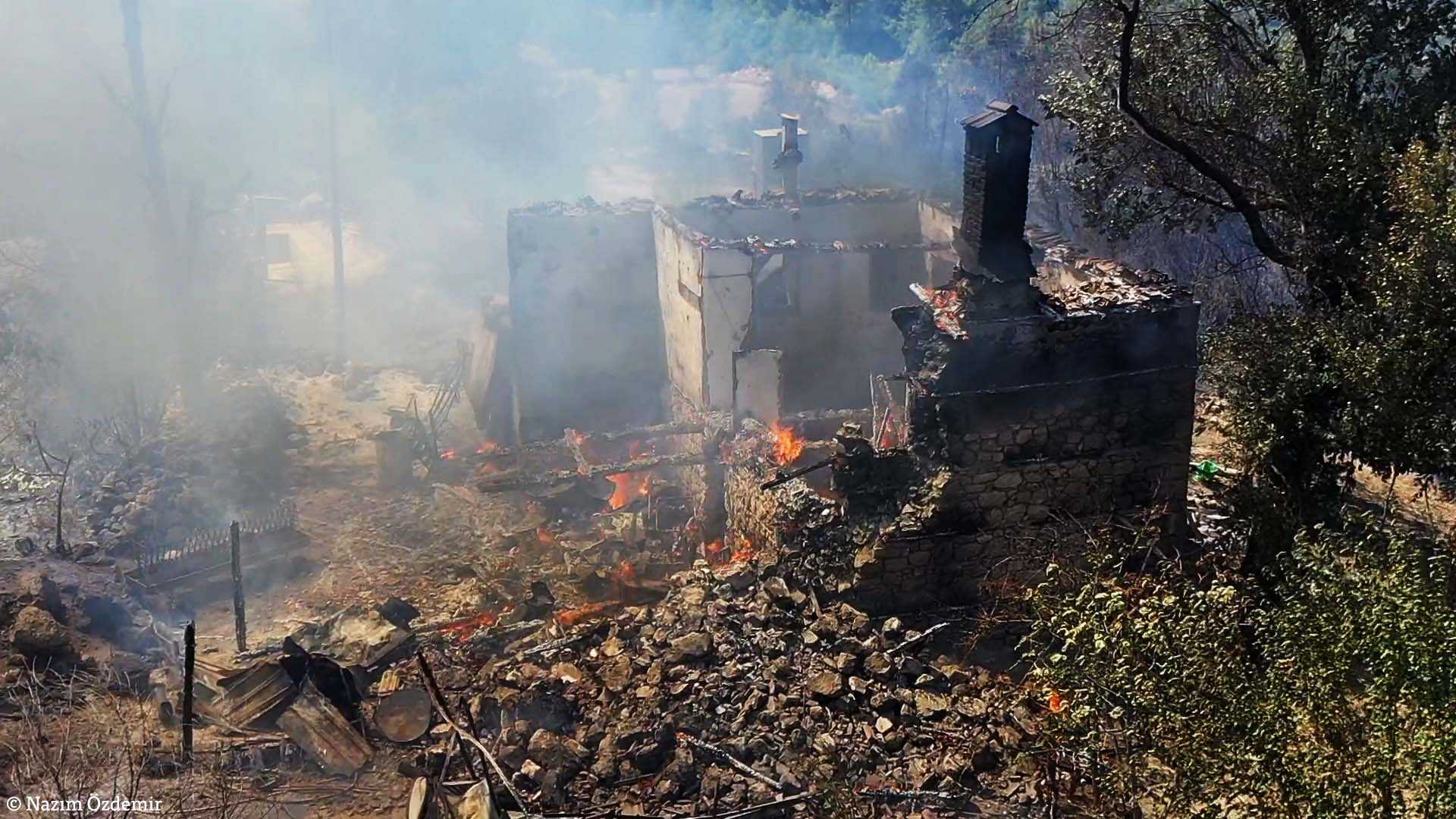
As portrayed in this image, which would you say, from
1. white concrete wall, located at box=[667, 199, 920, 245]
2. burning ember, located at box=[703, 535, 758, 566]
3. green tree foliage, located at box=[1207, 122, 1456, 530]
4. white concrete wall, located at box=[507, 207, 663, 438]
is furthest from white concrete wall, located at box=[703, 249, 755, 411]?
green tree foliage, located at box=[1207, 122, 1456, 530]

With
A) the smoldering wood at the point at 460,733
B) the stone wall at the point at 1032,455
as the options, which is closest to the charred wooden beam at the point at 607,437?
the stone wall at the point at 1032,455

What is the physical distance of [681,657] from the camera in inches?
472

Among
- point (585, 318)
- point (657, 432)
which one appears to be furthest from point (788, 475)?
point (585, 318)

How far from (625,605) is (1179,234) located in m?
18.2

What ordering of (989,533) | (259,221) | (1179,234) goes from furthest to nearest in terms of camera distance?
(259,221)
(1179,234)
(989,533)

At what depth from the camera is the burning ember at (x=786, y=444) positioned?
1712 centimetres

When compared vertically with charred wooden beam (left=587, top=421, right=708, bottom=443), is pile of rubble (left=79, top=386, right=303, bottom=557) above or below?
below

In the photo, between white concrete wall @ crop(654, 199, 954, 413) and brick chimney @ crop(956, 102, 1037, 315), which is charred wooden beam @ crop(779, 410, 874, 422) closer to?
white concrete wall @ crop(654, 199, 954, 413)

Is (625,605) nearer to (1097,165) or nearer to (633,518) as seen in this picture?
(633,518)

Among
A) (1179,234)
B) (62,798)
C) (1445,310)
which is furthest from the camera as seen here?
(1179,234)

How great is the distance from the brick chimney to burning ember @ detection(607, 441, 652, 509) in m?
9.90

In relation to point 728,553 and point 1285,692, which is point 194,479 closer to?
point 728,553

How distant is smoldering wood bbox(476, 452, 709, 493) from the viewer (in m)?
19.7

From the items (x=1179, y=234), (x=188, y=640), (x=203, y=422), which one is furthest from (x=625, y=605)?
(x=1179, y=234)
